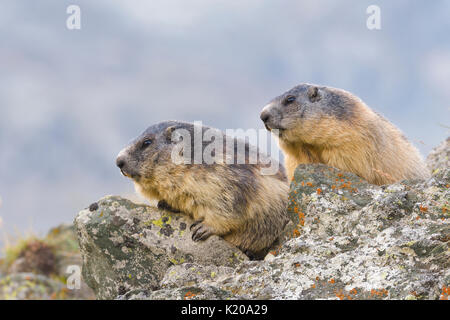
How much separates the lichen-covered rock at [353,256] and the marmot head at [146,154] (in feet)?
9.00

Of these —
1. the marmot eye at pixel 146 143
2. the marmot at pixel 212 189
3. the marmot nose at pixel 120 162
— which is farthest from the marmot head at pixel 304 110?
the marmot nose at pixel 120 162

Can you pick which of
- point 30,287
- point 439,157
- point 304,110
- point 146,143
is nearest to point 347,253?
point 304,110

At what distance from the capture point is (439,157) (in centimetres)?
1328

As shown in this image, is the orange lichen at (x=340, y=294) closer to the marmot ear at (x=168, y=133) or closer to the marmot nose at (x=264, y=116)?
the marmot nose at (x=264, y=116)

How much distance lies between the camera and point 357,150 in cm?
961

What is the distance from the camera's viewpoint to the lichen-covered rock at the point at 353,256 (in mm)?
5449

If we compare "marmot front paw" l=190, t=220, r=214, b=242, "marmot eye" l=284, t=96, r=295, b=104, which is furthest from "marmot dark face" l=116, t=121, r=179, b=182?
"marmot eye" l=284, t=96, r=295, b=104

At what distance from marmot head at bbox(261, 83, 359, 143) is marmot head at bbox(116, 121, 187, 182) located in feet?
6.16

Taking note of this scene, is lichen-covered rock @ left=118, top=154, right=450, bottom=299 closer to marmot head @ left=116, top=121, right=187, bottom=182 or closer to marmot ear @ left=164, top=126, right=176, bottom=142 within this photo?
marmot head @ left=116, top=121, right=187, bottom=182

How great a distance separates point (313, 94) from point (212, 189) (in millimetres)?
2797

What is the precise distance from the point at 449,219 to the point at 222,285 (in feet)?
9.46
